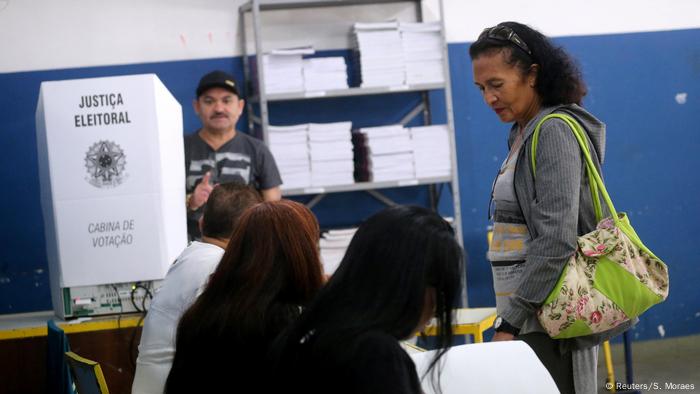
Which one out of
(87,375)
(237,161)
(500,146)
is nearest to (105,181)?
(87,375)

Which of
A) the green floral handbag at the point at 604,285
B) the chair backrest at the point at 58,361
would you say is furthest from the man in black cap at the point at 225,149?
the green floral handbag at the point at 604,285

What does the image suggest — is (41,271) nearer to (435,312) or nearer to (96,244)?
(96,244)

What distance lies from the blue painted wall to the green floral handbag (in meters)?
3.15

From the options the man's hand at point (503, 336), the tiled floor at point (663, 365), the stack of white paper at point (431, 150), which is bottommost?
the tiled floor at point (663, 365)

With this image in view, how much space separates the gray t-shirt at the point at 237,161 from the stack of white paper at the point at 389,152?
1.87 feet

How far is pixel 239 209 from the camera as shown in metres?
2.32

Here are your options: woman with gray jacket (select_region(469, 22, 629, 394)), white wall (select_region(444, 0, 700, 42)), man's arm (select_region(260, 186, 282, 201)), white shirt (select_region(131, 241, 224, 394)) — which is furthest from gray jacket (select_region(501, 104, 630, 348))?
white wall (select_region(444, 0, 700, 42))

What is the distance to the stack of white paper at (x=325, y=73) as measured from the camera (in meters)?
4.55

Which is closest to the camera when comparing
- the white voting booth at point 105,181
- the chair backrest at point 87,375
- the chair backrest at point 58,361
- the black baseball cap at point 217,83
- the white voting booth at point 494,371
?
the white voting booth at point 494,371

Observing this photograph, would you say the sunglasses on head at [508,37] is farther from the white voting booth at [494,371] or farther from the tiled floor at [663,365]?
the tiled floor at [663,365]

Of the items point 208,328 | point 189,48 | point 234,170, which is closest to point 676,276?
point 234,170

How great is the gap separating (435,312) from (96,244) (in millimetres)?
1806

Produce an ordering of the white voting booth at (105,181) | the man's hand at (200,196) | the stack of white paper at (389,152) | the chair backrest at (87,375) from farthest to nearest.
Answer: the stack of white paper at (389,152)
the man's hand at (200,196)
the white voting booth at (105,181)
the chair backrest at (87,375)

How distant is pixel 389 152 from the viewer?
4.62 meters
